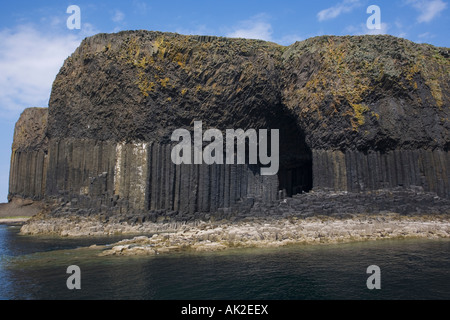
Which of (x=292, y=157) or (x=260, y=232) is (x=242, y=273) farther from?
(x=292, y=157)

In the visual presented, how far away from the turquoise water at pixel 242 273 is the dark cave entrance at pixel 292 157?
50.3 ft

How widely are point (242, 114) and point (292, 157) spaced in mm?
7788

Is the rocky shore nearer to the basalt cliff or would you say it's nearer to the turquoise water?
the basalt cliff

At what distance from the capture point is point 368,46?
92.6ft

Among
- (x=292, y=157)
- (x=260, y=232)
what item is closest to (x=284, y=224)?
(x=260, y=232)

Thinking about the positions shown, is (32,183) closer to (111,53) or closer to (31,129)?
(31,129)

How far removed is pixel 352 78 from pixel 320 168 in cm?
753

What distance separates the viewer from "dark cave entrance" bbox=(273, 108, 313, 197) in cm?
3200

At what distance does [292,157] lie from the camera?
112ft

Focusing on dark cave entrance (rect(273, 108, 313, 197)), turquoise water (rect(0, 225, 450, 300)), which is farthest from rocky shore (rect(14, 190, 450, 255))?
dark cave entrance (rect(273, 108, 313, 197))

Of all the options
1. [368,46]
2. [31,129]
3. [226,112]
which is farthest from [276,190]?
[31,129]

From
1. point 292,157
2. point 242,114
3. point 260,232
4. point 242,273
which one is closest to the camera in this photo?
point 242,273
